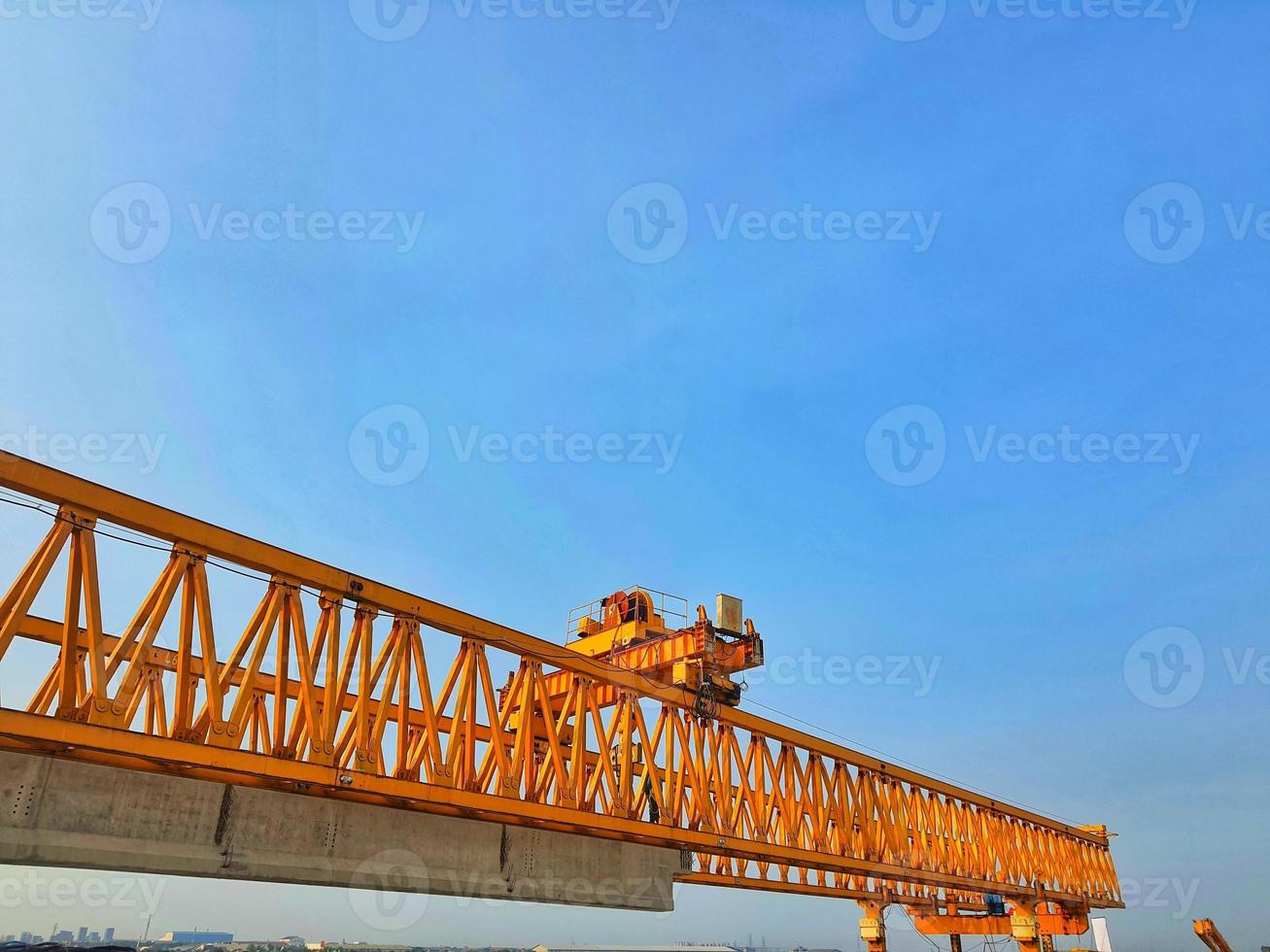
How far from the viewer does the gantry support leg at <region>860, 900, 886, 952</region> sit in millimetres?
33344

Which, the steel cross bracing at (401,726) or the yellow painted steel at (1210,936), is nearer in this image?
the steel cross bracing at (401,726)

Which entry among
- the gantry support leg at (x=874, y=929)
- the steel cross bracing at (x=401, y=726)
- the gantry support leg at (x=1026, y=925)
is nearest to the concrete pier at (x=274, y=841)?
the steel cross bracing at (x=401, y=726)

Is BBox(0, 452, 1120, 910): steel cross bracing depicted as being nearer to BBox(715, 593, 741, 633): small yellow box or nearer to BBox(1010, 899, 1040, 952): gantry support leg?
BBox(715, 593, 741, 633): small yellow box

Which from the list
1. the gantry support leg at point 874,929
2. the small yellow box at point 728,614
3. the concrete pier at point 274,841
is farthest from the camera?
the gantry support leg at point 874,929

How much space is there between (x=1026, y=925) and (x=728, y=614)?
24.1 meters

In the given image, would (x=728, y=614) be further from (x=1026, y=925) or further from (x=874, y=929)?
(x=1026, y=925)

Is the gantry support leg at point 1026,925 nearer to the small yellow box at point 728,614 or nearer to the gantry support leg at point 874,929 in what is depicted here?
the gantry support leg at point 874,929

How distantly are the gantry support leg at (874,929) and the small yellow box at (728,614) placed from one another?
664 inches

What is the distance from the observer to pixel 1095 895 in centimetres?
4191

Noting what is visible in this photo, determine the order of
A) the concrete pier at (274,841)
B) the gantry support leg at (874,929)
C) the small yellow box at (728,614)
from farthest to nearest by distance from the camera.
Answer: the gantry support leg at (874,929) → the small yellow box at (728,614) → the concrete pier at (274,841)

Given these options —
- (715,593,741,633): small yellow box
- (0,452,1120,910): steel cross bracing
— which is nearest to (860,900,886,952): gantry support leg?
(0,452,1120,910): steel cross bracing

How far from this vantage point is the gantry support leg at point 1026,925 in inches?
1415

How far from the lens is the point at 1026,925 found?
36.1m

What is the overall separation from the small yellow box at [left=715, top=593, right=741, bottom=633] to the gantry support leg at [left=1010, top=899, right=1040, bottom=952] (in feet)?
74.8
